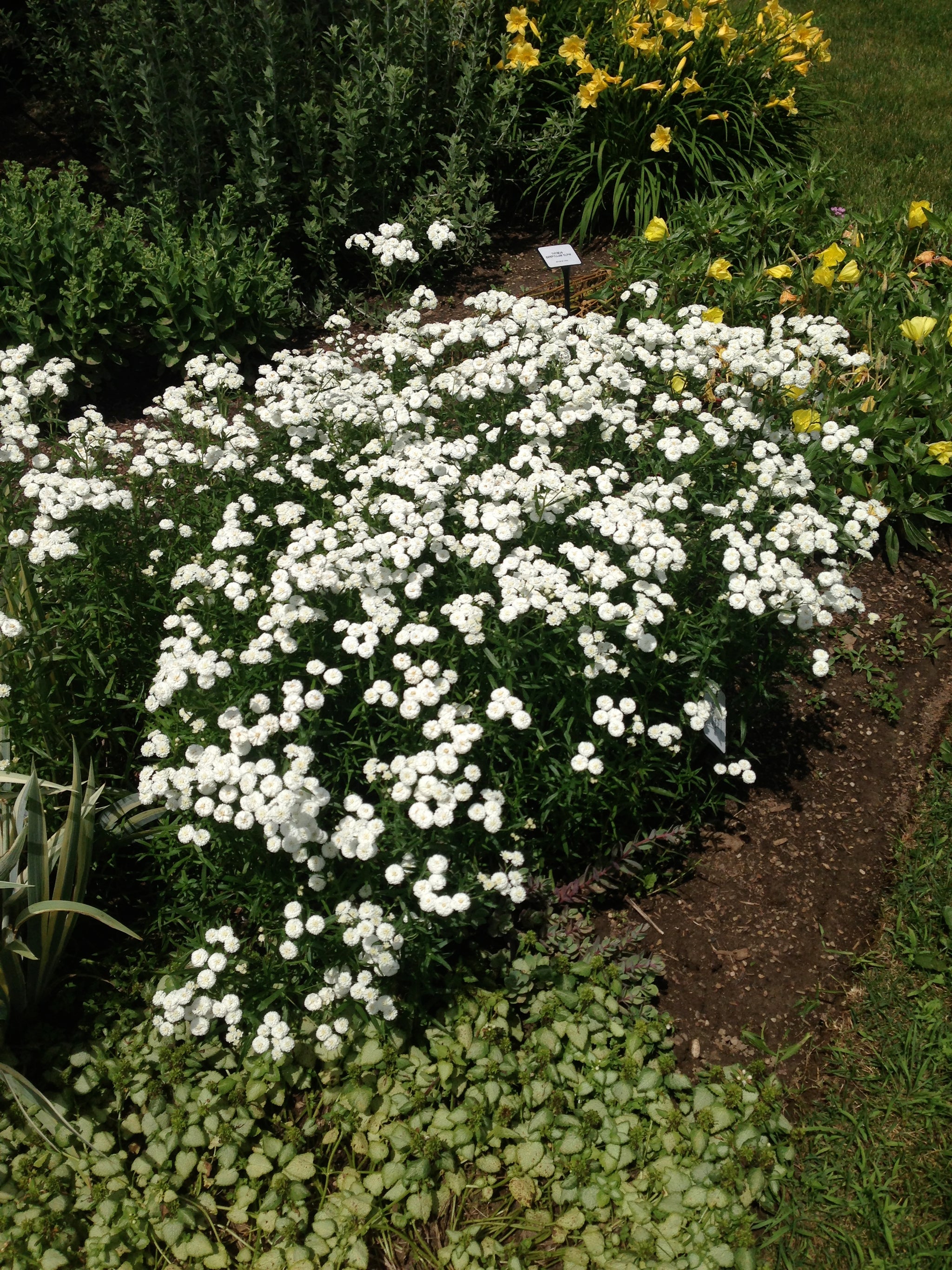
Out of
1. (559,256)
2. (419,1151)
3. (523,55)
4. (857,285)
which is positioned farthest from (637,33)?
(419,1151)

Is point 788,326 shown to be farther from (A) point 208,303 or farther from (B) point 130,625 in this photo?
(B) point 130,625

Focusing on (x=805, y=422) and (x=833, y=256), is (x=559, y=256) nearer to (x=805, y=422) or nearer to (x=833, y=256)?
(x=805, y=422)

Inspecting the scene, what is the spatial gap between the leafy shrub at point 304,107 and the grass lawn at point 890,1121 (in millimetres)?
4631

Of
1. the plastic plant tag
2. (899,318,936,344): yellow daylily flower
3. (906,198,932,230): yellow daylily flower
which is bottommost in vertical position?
the plastic plant tag

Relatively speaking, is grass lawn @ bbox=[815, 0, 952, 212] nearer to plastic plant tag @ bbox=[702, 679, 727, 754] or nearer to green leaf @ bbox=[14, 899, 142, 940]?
plastic plant tag @ bbox=[702, 679, 727, 754]

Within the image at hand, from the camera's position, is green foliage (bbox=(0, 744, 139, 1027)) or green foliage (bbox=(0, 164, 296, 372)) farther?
green foliage (bbox=(0, 164, 296, 372))

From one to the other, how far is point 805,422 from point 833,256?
57.3 inches

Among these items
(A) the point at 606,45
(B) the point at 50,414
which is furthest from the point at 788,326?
(B) the point at 50,414

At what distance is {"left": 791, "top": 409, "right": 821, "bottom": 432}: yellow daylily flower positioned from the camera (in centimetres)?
366

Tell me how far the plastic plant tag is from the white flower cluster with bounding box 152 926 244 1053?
157cm

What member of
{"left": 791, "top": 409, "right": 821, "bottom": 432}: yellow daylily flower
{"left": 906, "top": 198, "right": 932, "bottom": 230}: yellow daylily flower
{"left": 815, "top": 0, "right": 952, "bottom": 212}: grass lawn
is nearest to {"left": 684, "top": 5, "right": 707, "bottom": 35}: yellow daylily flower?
{"left": 815, "top": 0, "right": 952, "bottom": 212}: grass lawn

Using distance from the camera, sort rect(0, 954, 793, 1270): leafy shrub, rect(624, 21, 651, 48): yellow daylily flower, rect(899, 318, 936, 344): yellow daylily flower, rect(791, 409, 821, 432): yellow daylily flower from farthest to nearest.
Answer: rect(624, 21, 651, 48): yellow daylily flower < rect(899, 318, 936, 344): yellow daylily flower < rect(791, 409, 821, 432): yellow daylily flower < rect(0, 954, 793, 1270): leafy shrub

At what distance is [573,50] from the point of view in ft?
20.1

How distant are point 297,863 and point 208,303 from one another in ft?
10.5
